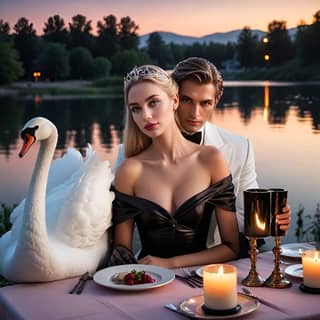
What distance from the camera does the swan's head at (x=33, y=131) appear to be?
7.45 ft

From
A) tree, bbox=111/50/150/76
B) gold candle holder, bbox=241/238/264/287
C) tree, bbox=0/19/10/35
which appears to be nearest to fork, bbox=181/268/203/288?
gold candle holder, bbox=241/238/264/287

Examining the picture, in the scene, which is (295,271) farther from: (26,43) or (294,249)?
(26,43)

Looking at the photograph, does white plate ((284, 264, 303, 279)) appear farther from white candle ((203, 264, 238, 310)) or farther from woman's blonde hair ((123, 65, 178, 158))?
woman's blonde hair ((123, 65, 178, 158))

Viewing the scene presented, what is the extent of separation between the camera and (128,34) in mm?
7375

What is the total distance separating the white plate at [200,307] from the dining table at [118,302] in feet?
0.05

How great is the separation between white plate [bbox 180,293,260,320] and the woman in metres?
0.58

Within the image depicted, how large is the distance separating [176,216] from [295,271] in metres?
0.53

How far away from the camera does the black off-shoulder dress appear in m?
2.44

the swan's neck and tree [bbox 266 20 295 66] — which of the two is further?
tree [bbox 266 20 295 66]

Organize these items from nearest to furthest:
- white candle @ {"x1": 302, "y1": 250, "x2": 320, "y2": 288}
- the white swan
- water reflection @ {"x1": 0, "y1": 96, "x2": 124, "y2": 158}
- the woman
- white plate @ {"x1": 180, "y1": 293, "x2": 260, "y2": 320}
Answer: white plate @ {"x1": 180, "y1": 293, "x2": 260, "y2": 320} < white candle @ {"x1": 302, "y1": 250, "x2": 320, "y2": 288} < the white swan < the woman < water reflection @ {"x1": 0, "y1": 96, "x2": 124, "y2": 158}

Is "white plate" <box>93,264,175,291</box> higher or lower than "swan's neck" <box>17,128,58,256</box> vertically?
lower

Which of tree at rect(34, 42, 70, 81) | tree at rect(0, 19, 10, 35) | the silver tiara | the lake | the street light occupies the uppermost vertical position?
tree at rect(0, 19, 10, 35)

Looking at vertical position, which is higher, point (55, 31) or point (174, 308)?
point (55, 31)

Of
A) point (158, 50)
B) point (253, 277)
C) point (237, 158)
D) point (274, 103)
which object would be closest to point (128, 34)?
point (158, 50)
